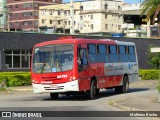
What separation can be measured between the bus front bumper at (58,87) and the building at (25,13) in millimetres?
116659

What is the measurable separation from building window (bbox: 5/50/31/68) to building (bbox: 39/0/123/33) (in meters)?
78.2

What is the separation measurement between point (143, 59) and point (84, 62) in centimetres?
3579

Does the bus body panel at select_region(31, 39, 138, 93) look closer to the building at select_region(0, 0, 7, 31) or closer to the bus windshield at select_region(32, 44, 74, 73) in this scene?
the bus windshield at select_region(32, 44, 74, 73)

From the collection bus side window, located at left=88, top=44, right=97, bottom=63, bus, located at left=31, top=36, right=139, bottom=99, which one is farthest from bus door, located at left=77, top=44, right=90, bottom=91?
bus side window, located at left=88, top=44, right=97, bottom=63

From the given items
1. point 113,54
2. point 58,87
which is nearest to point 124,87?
point 113,54

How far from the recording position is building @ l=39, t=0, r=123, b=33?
425ft

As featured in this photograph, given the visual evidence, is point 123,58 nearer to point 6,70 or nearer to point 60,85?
point 60,85

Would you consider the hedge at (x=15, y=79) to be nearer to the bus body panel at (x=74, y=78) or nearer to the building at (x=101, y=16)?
the bus body panel at (x=74, y=78)

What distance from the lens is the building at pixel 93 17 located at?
425 ft

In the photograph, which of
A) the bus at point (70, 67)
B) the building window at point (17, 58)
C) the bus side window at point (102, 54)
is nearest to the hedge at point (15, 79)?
the building window at point (17, 58)

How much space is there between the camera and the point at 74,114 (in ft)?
57.2

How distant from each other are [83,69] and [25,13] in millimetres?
121568

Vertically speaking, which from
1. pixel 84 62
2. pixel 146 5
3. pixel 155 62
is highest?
pixel 146 5

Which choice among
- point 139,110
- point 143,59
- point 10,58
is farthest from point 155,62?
point 139,110
